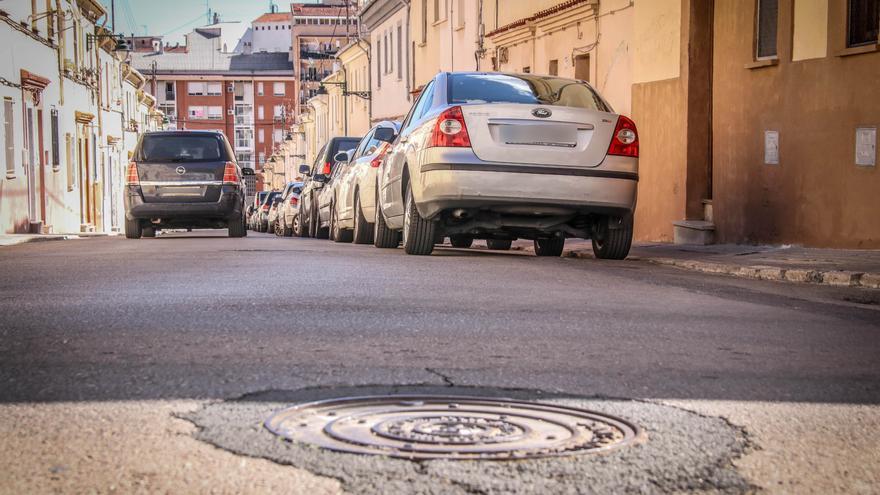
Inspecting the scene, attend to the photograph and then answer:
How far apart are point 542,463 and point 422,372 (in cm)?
145

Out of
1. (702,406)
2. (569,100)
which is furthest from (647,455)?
(569,100)

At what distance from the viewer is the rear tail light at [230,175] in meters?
20.5

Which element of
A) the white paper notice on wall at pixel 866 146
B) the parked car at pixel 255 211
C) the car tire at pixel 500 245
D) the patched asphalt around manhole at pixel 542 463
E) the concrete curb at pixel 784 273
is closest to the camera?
the patched asphalt around manhole at pixel 542 463

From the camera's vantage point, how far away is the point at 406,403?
3889mm

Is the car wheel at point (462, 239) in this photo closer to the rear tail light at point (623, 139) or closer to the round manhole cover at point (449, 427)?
the rear tail light at point (623, 139)

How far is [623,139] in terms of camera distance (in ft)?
35.8

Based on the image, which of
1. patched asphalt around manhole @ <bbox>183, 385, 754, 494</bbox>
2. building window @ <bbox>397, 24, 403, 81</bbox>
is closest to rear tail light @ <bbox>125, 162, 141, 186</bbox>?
patched asphalt around manhole @ <bbox>183, 385, 754, 494</bbox>

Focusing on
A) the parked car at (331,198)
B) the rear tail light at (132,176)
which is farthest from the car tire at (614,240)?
the rear tail light at (132,176)

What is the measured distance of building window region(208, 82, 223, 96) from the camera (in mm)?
125750

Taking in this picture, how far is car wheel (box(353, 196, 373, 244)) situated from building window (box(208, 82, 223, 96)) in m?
112

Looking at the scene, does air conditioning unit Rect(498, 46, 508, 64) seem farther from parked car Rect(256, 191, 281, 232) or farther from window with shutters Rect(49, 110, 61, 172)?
parked car Rect(256, 191, 281, 232)

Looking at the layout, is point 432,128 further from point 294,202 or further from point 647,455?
point 294,202

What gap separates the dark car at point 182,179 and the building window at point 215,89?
10752 centimetres

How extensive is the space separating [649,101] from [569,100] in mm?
8063
